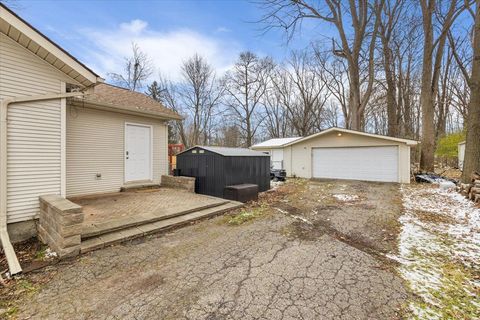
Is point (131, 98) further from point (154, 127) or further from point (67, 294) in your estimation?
point (67, 294)

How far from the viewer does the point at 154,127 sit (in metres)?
8.42

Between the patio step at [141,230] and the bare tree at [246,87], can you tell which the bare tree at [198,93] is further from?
the patio step at [141,230]

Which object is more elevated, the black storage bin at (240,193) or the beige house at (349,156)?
the beige house at (349,156)

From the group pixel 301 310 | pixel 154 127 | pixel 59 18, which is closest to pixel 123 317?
pixel 301 310

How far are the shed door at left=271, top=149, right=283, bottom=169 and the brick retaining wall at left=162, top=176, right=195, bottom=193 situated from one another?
362 inches

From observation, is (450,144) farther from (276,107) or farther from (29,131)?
(29,131)

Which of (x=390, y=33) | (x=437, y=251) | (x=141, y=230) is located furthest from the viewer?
(x=390, y=33)

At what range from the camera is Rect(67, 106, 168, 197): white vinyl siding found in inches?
254

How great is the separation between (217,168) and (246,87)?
1910 centimetres

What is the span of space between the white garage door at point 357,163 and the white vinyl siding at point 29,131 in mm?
12520

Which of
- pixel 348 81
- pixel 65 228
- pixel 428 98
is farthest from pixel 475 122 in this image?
pixel 348 81

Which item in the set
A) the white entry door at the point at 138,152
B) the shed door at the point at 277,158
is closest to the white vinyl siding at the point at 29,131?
the white entry door at the point at 138,152

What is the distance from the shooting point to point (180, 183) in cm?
802

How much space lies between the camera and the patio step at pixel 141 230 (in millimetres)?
3689
